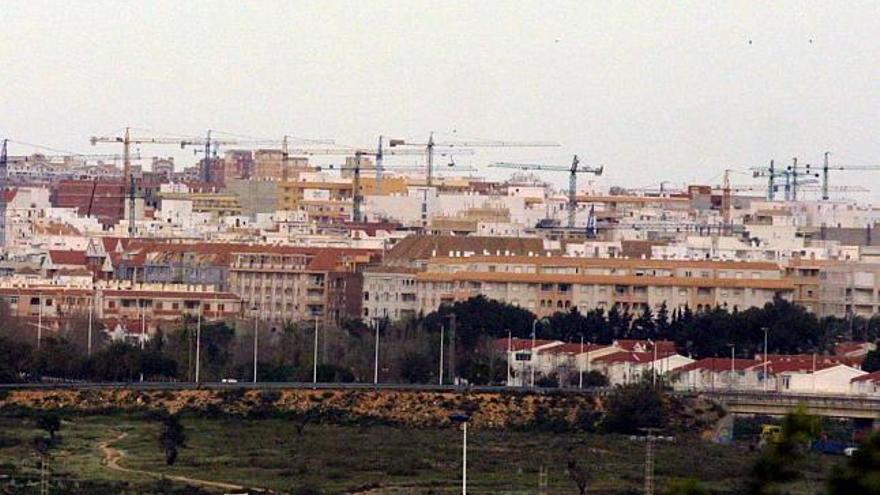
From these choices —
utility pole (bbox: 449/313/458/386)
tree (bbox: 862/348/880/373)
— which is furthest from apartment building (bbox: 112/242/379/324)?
tree (bbox: 862/348/880/373)

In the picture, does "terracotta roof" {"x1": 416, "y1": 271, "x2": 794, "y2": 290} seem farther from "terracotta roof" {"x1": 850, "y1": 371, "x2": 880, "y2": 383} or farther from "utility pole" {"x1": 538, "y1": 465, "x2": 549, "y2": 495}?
"utility pole" {"x1": 538, "y1": 465, "x2": 549, "y2": 495}

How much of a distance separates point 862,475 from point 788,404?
4489 cm

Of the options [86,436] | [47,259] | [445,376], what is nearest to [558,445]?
[86,436]

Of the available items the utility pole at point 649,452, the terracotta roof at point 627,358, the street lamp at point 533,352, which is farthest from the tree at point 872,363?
the utility pole at point 649,452

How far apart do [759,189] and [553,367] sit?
299 feet

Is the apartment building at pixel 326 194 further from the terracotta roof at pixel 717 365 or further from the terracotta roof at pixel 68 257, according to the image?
the terracotta roof at pixel 717 365

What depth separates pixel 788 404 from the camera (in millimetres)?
56750

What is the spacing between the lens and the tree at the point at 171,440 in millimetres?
46500

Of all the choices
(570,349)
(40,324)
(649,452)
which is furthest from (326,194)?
(649,452)

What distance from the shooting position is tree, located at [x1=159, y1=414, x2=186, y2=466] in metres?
46.5

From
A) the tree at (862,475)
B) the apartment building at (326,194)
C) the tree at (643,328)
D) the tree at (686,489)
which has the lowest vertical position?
A: the tree at (686,489)

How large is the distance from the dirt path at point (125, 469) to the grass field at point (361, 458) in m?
0.14

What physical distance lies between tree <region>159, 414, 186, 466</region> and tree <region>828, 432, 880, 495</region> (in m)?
33.9

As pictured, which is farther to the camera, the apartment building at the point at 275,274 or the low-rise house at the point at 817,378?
the apartment building at the point at 275,274
